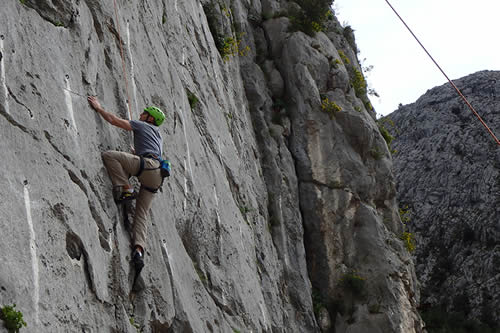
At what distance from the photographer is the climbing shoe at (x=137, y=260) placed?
8.07 meters

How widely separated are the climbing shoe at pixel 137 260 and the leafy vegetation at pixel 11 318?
2.65 m

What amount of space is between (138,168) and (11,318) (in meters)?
3.47

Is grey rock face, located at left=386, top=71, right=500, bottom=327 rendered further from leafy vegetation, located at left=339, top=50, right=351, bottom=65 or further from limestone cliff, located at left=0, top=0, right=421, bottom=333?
leafy vegetation, located at left=339, top=50, right=351, bottom=65

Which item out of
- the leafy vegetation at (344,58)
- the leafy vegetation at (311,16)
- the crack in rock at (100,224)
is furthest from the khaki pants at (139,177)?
the leafy vegetation at (344,58)

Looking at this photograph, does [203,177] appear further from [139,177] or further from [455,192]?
[455,192]

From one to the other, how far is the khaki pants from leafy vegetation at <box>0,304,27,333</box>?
9.44 feet

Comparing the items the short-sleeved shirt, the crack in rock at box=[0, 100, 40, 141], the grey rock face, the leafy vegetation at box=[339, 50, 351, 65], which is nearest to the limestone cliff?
the crack in rock at box=[0, 100, 40, 141]

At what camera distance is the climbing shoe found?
26.5 feet

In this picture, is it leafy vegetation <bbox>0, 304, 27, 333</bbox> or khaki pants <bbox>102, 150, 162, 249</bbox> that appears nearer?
leafy vegetation <bbox>0, 304, 27, 333</bbox>

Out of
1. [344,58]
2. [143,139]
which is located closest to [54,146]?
[143,139]

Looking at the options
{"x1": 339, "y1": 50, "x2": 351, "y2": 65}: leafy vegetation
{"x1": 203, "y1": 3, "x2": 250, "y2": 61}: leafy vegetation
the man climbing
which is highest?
{"x1": 203, "y1": 3, "x2": 250, "y2": 61}: leafy vegetation

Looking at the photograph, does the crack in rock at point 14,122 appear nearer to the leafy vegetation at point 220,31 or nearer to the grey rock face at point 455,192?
the leafy vegetation at point 220,31

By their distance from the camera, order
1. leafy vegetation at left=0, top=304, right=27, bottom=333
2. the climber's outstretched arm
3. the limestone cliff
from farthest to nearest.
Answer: the climber's outstretched arm → the limestone cliff → leafy vegetation at left=0, top=304, right=27, bottom=333

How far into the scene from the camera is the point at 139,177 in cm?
859
